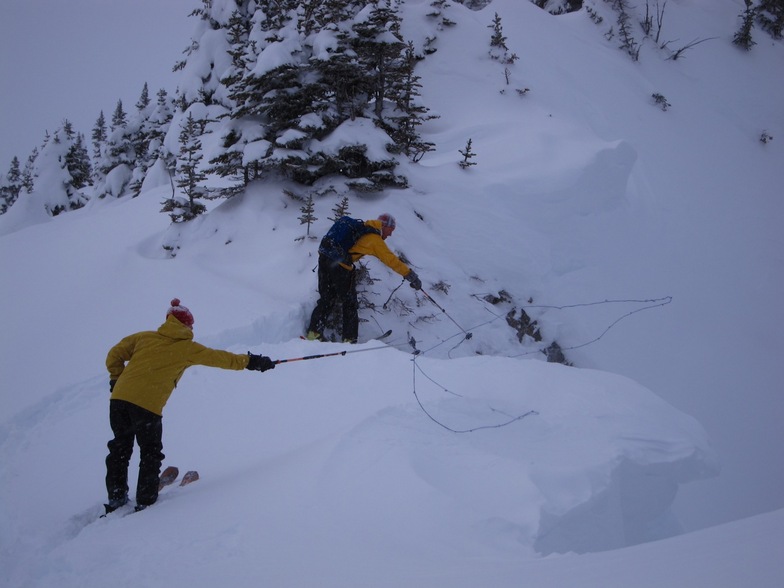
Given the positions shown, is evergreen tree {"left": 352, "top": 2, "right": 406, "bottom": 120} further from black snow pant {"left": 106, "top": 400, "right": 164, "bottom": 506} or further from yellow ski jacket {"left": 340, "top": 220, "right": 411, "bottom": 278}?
black snow pant {"left": 106, "top": 400, "right": 164, "bottom": 506}

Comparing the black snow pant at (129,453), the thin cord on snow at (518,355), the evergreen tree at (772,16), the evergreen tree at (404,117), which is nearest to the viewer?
the black snow pant at (129,453)

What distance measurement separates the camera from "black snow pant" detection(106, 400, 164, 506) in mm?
3996

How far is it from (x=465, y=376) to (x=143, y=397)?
344cm

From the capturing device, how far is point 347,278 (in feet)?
26.0

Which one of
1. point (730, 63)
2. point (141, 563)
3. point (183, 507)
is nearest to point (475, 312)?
point (183, 507)

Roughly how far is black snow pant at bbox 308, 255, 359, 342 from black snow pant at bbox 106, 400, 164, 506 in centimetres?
415

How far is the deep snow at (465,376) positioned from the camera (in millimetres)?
3072

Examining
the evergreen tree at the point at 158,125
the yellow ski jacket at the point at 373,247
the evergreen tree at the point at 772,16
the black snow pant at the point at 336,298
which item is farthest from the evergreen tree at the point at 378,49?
the evergreen tree at the point at 772,16

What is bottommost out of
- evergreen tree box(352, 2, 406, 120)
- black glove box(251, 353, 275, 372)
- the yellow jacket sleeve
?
the yellow jacket sleeve

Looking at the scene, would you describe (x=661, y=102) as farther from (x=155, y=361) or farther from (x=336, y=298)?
(x=155, y=361)

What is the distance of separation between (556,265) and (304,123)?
22.7ft

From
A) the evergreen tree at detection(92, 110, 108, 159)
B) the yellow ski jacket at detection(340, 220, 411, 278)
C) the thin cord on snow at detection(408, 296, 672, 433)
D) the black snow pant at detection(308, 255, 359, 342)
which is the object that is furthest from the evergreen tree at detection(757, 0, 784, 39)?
the evergreen tree at detection(92, 110, 108, 159)

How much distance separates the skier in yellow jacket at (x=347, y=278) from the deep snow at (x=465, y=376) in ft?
1.33

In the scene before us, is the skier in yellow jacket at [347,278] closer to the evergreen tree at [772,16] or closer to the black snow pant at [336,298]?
the black snow pant at [336,298]
